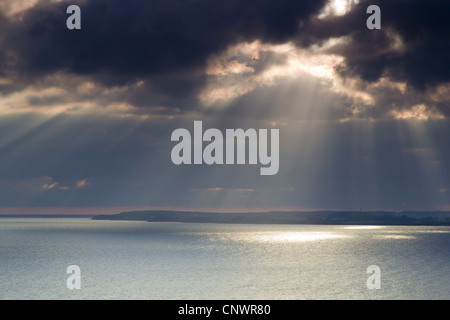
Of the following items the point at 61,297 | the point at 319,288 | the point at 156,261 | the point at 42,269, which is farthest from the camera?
the point at 156,261

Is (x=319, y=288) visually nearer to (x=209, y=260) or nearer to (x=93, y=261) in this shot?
(x=209, y=260)

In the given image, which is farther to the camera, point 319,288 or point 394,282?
point 394,282
